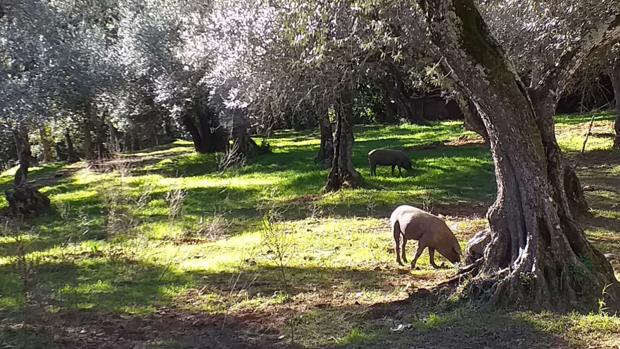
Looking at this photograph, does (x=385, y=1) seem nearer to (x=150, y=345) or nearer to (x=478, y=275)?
(x=478, y=275)

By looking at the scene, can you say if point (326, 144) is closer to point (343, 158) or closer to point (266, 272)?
point (343, 158)

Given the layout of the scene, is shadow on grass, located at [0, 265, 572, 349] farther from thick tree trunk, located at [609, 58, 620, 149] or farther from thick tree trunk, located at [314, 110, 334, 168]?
thick tree trunk, located at [609, 58, 620, 149]

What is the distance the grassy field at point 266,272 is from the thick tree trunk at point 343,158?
398mm

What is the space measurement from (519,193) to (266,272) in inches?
156

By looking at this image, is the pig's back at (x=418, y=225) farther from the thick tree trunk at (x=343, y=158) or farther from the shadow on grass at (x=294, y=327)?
the thick tree trunk at (x=343, y=158)

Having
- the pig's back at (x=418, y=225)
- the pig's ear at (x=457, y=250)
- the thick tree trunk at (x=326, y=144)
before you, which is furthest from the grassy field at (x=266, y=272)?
the thick tree trunk at (x=326, y=144)

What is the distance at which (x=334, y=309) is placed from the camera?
24.7 ft

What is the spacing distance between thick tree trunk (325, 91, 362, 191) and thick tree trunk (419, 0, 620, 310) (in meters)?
9.57

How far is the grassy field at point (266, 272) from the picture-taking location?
6465mm

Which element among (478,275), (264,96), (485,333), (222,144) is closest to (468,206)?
(264,96)

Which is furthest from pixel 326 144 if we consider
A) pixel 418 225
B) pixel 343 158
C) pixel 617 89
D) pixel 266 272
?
pixel 418 225

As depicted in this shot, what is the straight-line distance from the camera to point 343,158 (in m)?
16.8

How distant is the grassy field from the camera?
6.46m

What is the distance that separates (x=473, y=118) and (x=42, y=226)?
10.7m
